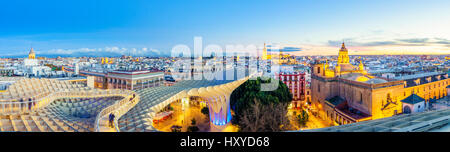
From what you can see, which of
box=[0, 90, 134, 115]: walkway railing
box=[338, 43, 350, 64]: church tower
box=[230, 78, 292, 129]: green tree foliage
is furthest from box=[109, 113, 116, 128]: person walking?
box=[338, 43, 350, 64]: church tower

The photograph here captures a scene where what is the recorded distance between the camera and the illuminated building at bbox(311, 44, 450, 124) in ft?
50.1

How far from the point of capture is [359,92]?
1633 centimetres

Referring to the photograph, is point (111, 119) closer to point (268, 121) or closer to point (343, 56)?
point (268, 121)

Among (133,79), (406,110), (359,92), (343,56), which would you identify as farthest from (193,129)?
(343,56)

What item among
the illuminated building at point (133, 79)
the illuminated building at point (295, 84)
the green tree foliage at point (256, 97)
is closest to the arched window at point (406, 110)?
the green tree foliage at point (256, 97)

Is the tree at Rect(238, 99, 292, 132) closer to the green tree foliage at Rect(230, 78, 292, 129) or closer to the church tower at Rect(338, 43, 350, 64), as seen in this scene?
the green tree foliage at Rect(230, 78, 292, 129)

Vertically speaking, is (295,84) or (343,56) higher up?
(343,56)

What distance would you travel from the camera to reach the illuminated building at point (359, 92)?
1526 cm

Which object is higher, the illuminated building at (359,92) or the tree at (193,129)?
the illuminated building at (359,92)

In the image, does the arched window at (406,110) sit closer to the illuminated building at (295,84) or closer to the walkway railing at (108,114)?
the illuminated building at (295,84)

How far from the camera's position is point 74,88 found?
9.77 meters
